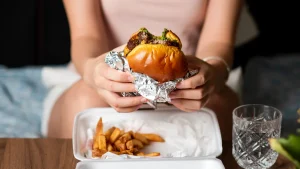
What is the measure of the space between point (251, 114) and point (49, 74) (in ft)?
2.57

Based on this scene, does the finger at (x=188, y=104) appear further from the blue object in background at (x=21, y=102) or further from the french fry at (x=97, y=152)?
the blue object in background at (x=21, y=102)

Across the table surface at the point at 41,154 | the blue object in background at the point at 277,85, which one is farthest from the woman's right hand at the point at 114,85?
the blue object in background at the point at 277,85

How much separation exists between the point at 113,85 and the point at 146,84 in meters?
0.10

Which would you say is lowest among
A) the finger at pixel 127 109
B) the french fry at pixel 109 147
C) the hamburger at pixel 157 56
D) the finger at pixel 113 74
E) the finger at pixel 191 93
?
the french fry at pixel 109 147

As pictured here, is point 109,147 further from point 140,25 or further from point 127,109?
point 140,25

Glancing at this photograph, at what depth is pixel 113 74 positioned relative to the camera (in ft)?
3.04

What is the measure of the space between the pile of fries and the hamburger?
141 millimetres

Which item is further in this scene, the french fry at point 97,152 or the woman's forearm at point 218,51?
the woman's forearm at point 218,51

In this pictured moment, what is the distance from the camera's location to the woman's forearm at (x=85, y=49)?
120cm

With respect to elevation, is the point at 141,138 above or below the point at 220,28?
below

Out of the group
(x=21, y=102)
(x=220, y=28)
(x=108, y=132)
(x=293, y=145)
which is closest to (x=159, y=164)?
(x=108, y=132)

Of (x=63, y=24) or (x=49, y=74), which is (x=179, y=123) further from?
(x=63, y=24)

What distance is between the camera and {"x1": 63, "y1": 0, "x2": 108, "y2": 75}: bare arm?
4.05 feet

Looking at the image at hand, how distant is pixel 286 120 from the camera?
1554 millimetres
